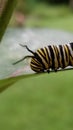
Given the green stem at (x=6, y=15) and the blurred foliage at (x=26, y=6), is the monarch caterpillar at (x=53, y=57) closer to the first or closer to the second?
the green stem at (x=6, y=15)

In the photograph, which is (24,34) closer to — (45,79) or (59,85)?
(59,85)

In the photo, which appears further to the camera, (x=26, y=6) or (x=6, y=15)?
(x=26, y=6)

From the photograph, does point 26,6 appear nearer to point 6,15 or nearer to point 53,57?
point 53,57

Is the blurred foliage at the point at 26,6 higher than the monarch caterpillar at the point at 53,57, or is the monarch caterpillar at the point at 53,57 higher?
the monarch caterpillar at the point at 53,57

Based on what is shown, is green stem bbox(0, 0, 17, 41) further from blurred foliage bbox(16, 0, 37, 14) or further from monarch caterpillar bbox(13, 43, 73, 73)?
blurred foliage bbox(16, 0, 37, 14)

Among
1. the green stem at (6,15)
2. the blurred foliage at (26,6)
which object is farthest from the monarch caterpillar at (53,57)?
the blurred foliage at (26,6)

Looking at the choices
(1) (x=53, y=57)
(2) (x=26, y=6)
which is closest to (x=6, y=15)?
(1) (x=53, y=57)
